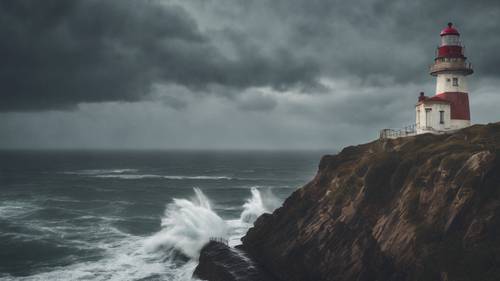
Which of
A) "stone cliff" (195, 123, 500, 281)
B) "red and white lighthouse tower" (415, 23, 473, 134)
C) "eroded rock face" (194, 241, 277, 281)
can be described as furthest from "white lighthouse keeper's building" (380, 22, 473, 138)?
"eroded rock face" (194, 241, 277, 281)

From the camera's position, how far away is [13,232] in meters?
47.2

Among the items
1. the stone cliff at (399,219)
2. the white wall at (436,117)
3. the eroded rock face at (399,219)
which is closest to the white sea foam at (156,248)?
the eroded rock face at (399,219)

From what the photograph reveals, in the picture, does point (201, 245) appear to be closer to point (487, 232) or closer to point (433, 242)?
point (433, 242)

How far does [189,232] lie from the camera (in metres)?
44.1

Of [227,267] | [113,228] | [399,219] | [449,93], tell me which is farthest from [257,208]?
[399,219]

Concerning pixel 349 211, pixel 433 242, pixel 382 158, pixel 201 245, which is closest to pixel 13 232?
pixel 201 245

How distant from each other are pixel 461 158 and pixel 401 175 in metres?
4.79

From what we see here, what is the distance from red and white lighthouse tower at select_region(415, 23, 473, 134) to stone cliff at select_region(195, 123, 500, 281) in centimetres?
365

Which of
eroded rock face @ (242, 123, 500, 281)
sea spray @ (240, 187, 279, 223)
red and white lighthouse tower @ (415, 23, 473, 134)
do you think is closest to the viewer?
eroded rock face @ (242, 123, 500, 281)

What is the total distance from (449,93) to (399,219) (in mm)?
18969

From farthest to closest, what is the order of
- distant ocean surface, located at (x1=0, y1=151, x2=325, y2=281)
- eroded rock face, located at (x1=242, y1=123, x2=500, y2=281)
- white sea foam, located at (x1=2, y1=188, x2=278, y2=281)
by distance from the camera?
distant ocean surface, located at (x1=0, y1=151, x2=325, y2=281)
white sea foam, located at (x1=2, y1=188, x2=278, y2=281)
eroded rock face, located at (x1=242, y1=123, x2=500, y2=281)

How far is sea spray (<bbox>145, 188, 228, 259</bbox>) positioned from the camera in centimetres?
4050

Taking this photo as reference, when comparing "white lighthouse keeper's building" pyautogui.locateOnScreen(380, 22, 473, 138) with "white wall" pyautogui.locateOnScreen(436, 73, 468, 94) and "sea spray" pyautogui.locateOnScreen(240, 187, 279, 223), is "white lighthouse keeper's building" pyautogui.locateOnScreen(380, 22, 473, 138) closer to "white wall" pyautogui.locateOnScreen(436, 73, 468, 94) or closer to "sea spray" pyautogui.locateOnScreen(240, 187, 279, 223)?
"white wall" pyautogui.locateOnScreen(436, 73, 468, 94)

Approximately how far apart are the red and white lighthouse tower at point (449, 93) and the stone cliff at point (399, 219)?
365cm
